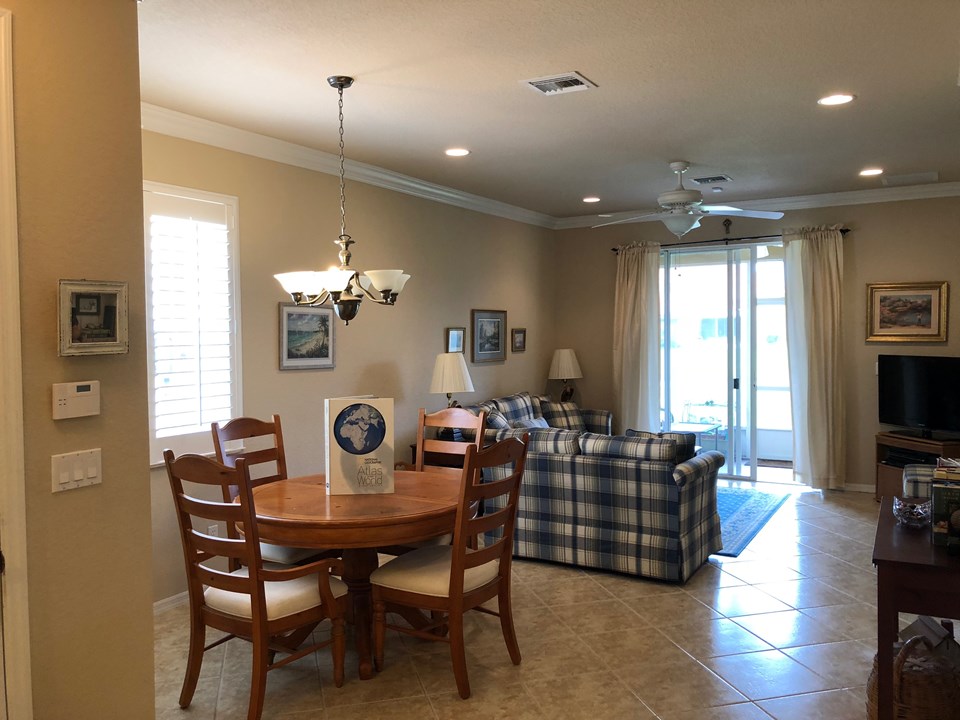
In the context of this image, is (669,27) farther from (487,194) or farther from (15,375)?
(487,194)

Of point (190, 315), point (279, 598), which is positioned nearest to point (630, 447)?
point (279, 598)

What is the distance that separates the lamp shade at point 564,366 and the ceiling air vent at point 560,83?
4.38m

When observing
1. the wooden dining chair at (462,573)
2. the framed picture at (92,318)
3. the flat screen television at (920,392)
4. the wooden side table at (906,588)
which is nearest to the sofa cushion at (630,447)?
the wooden dining chair at (462,573)

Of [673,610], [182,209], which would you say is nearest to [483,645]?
[673,610]

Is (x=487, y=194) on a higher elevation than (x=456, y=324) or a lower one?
higher

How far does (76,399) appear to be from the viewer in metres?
2.06

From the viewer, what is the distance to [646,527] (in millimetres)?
4352

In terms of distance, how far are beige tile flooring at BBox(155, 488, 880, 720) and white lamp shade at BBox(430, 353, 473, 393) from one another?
5.59ft

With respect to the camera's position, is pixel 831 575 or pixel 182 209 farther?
pixel 831 575

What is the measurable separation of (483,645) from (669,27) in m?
2.96

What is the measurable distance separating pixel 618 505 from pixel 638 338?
3.55 m

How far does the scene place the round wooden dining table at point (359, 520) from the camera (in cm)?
289

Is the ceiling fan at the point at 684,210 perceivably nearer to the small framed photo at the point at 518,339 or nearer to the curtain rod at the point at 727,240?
the curtain rod at the point at 727,240

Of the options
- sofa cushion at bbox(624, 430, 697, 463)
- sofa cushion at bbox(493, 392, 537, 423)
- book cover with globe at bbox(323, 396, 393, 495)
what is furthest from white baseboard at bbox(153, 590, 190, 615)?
sofa cushion at bbox(493, 392, 537, 423)
